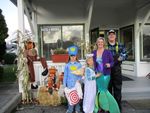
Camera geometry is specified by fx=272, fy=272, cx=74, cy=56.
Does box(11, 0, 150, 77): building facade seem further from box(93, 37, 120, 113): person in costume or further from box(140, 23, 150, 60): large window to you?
box(93, 37, 120, 113): person in costume

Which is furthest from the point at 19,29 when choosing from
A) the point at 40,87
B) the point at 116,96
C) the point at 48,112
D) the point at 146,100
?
the point at 146,100

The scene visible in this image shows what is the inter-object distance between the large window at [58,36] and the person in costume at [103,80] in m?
5.87

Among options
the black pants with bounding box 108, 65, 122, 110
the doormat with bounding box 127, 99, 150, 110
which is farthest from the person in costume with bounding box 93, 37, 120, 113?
the doormat with bounding box 127, 99, 150, 110

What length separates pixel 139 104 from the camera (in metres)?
6.65

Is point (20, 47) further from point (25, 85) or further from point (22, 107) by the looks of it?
point (22, 107)

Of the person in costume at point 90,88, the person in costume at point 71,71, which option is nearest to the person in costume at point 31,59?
the person in costume at point 71,71

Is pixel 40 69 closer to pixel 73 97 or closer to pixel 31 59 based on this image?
pixel 31 59

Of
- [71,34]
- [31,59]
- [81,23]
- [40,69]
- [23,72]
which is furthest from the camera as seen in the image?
[71,34]

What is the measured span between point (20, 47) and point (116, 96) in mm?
2855

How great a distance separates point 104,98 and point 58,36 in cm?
636

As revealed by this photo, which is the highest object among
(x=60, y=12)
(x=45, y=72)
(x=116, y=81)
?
(x=60, y=12)

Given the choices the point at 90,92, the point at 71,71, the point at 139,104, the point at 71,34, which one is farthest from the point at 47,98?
the point at 71,34

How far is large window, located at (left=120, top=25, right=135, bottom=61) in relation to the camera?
1073 centimetres

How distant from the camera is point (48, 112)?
243 inches
